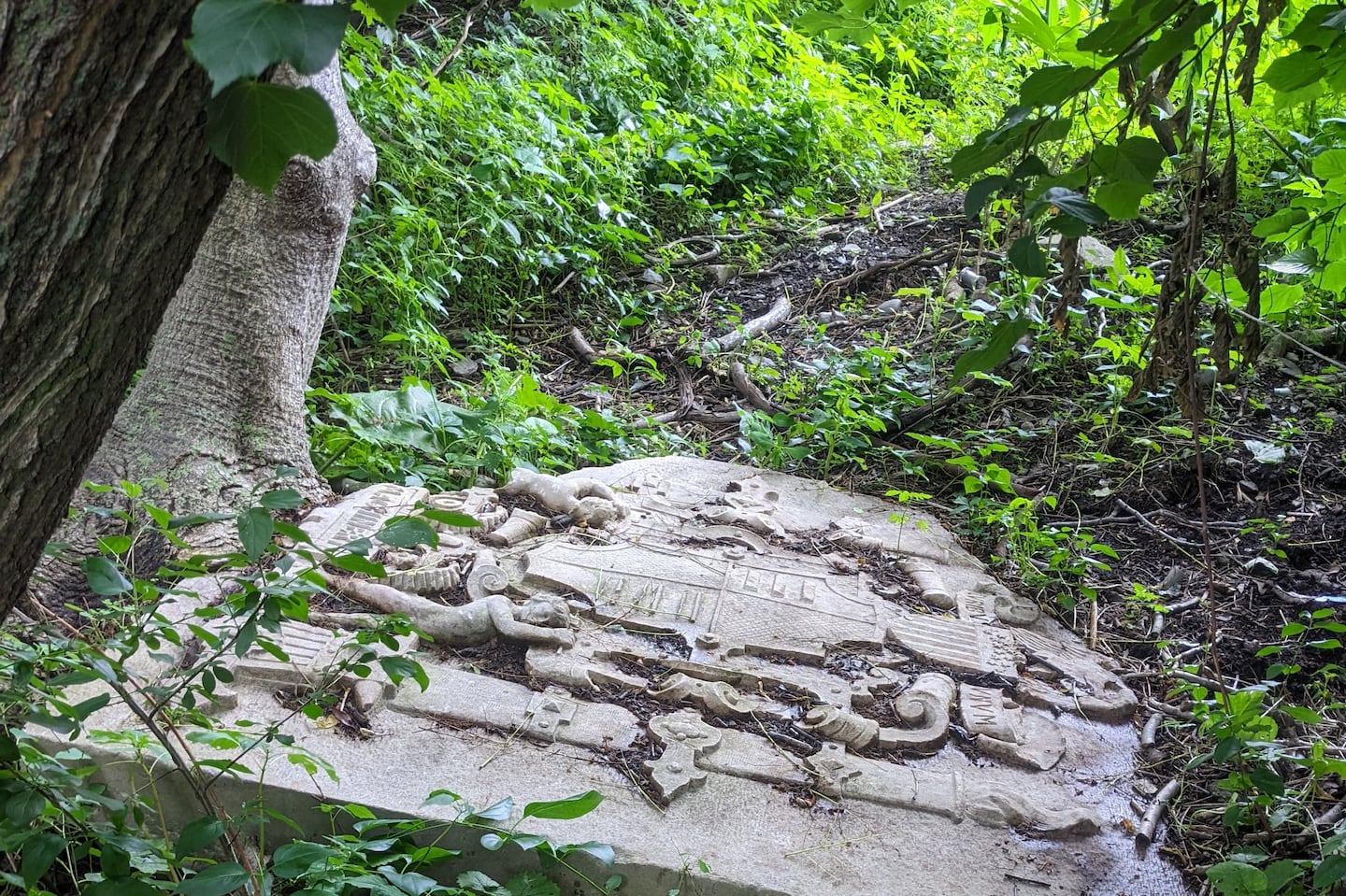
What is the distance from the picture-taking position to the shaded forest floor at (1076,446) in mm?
2898

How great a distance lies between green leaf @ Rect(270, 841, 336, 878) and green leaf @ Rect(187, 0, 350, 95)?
4.09 ft

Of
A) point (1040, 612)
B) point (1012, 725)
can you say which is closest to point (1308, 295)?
point (1040, 612)

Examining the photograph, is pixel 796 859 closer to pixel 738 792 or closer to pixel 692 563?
pixel 738 792

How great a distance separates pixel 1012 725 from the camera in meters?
2.77

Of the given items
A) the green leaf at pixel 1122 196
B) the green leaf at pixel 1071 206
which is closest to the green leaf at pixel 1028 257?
the green leaf at pixel 1071 206

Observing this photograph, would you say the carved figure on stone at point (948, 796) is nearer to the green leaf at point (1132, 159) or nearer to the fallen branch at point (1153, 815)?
the fallen branch at point (1153, 815)

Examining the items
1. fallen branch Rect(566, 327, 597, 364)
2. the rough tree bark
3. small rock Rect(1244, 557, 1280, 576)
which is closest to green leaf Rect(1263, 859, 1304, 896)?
small rock Rect(1244, 557, 1280, 576)

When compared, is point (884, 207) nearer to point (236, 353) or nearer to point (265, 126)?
point (236, 353)

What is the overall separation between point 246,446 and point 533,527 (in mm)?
991

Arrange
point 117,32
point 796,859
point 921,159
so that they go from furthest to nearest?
point 921,159 < point 796,859 < point 117,32

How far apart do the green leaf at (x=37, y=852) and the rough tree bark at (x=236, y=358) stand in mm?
1755

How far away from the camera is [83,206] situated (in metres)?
0.94

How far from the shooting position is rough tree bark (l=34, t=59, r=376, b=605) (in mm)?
3244

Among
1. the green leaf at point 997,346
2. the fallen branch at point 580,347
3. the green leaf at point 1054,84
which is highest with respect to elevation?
the fallen branch at point 580,347
